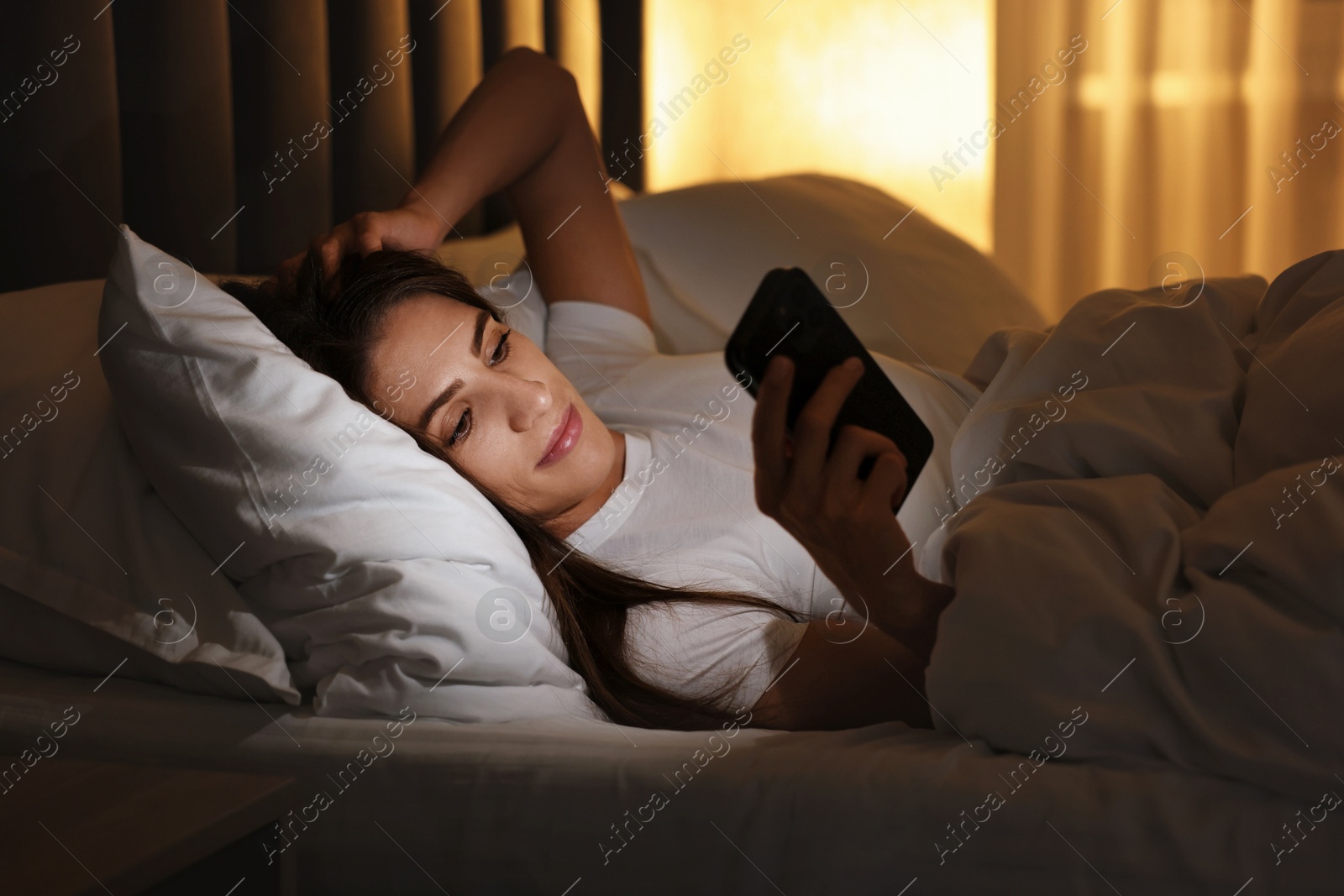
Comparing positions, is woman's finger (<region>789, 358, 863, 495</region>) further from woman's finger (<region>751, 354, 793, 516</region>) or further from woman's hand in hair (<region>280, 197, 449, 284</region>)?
woman's hand in hair (<region>280, 197, 449, 284</region>)

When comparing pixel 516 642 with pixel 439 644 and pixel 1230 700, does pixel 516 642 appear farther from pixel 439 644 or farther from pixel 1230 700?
pixel 1230 700

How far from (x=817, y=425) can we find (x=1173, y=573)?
23cm

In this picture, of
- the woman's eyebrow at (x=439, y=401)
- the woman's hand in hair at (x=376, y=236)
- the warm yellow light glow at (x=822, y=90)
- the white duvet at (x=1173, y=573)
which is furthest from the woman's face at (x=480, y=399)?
the warm yellow light glow at (x=822, y=90)

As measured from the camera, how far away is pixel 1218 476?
0.65 metres

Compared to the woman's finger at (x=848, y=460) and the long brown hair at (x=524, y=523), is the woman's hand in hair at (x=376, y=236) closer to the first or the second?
the long brown hair at (x=524, y=523)

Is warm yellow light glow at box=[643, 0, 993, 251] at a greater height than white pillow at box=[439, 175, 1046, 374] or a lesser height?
greater

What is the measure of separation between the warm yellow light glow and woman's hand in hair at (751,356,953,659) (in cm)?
127

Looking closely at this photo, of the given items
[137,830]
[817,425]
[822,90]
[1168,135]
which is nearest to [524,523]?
[817,425]

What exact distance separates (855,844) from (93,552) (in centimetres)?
59

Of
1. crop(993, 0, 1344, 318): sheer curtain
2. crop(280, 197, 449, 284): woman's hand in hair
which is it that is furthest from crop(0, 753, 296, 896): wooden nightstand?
crop(993, 0, 1344, 318): sheer curtain

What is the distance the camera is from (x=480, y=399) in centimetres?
83

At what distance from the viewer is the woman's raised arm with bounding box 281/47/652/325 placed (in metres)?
1.07

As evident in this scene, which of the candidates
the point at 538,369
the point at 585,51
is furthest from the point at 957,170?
the point at 538,369

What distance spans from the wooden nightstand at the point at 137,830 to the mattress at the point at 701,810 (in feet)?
0.29
